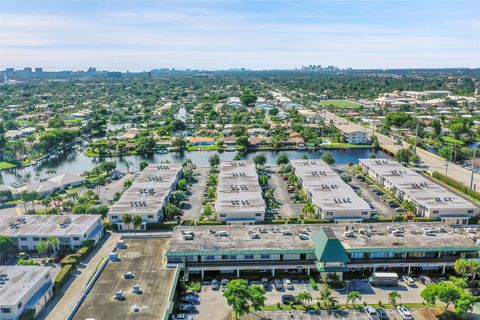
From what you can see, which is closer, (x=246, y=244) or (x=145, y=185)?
(x=246, y=244)

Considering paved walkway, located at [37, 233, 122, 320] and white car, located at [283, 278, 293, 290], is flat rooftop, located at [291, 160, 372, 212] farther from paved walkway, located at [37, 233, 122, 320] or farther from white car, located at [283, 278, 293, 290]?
paved walkway, located at [37, 233, 122, 320]

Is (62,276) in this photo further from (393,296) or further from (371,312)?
(393,296)

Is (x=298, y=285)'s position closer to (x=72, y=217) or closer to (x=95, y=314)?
(x=95, y=314)

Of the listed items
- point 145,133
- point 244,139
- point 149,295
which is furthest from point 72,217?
point 145,133

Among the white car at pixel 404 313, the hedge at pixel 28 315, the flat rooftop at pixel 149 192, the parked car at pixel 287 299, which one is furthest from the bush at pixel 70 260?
the white car at pixel 404 313

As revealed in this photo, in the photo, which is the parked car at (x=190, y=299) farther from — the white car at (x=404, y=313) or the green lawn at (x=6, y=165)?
the green lawn at (x=6, y=165)

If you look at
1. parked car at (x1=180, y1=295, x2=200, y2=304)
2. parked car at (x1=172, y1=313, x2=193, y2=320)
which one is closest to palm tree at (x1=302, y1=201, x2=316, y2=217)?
parked car at (x1=180, y1=295, x2=200, y2=304)
